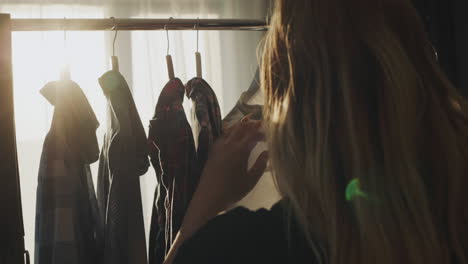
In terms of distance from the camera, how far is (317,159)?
683 mm

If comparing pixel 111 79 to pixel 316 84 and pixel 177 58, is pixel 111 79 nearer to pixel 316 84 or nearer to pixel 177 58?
pixel 316 84

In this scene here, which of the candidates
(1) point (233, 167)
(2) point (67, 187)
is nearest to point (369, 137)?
(1) point (233, 167)

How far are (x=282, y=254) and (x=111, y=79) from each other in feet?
1.64

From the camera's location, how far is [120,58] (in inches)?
78.2

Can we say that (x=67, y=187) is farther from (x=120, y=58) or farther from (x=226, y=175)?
(x=120, y=58)

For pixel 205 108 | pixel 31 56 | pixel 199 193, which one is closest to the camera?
pixel 199 193

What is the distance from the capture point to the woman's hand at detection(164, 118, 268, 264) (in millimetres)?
887

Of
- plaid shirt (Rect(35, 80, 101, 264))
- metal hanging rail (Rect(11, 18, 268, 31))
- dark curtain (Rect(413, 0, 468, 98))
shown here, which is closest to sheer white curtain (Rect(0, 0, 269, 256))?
dark curtain (Rect(413, 0, 468, 98))

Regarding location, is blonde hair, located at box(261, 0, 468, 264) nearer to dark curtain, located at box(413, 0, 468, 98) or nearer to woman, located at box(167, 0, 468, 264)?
woman, located at box(167, 0, 468, 264)

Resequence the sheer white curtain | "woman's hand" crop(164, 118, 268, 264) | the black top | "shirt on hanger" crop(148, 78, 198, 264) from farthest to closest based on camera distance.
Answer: the sheer white curtain → "shirt on hanger" crop(148, 78, 198, 264) → "woman's hand" crop(164, 118, 268, 264) → the black top

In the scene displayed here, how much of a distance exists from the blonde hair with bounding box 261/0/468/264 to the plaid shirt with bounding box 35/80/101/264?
0.41m

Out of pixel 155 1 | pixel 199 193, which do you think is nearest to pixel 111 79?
pixel 199 193

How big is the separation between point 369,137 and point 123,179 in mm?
467

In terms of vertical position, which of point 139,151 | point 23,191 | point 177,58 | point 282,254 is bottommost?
point 23,191
